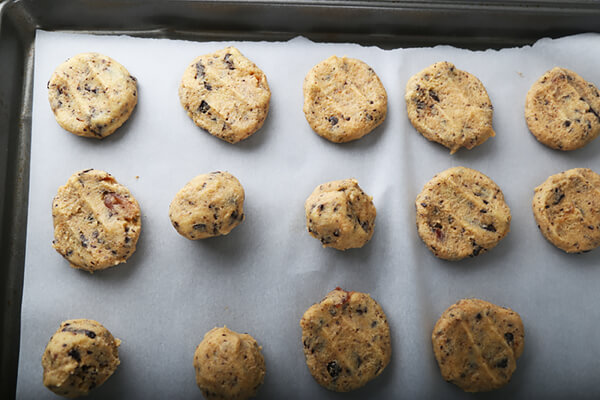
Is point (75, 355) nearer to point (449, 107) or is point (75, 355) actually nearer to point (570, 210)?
point (449, 107)

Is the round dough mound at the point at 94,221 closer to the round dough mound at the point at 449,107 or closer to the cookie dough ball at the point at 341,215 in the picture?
the cookie dough ball at the point at 341,215

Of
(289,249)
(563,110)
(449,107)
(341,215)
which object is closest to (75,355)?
(289,249)

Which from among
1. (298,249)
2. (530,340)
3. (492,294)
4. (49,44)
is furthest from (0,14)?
(530,340)

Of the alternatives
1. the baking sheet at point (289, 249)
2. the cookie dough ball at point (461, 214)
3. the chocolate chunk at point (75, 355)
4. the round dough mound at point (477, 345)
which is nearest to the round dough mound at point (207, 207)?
the baking sheet at point (289, 249)

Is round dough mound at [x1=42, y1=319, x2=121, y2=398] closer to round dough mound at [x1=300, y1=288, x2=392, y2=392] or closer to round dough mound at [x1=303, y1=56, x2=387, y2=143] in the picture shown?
round dough mound at [x1=300, y1=288, x2=392, y2=392]

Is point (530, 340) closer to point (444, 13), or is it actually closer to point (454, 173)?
point (454, 173)

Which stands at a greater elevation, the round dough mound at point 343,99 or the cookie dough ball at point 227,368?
the round dough mound at point 343,99

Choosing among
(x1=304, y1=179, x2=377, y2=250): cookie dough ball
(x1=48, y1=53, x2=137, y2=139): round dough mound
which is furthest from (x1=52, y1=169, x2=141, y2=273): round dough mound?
(x1=304, y1=179, x2=377, y2=250): cookie dough ball
